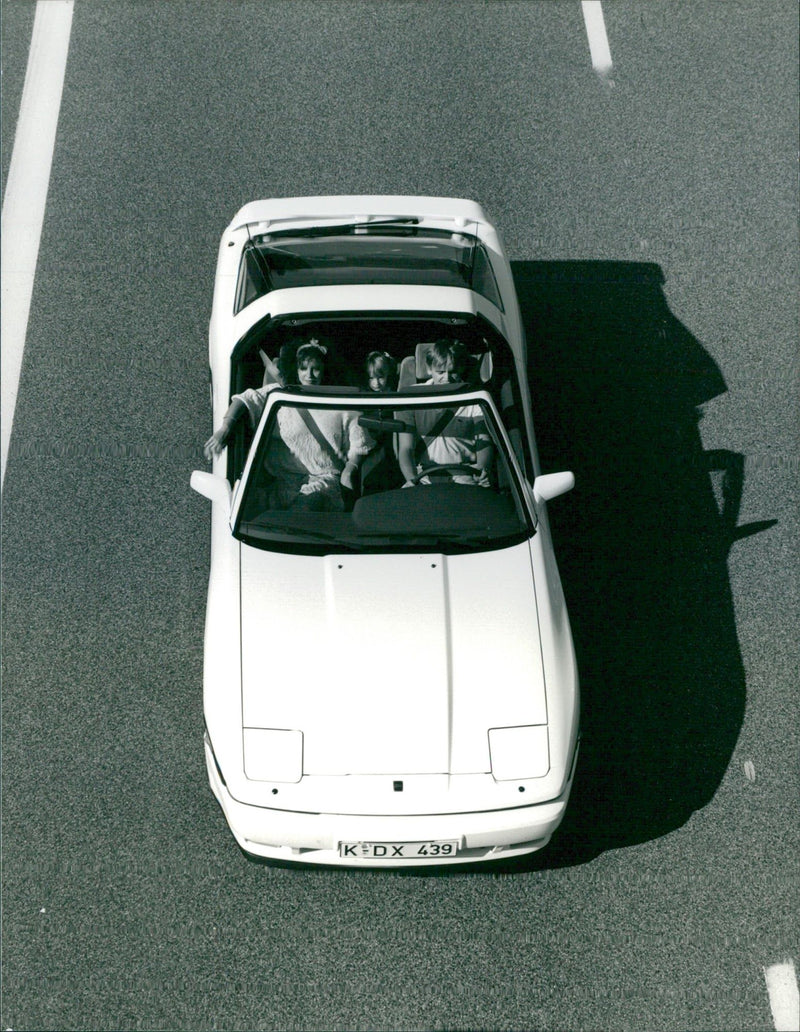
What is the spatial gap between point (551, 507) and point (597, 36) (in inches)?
175

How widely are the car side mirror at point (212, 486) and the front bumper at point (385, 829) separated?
4.39 feet

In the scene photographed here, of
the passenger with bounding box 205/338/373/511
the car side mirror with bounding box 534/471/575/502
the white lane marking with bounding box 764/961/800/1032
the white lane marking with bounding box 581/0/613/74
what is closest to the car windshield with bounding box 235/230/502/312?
the passenger with bounding box 205/338/373/511

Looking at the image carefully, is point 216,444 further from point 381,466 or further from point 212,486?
point 381,466

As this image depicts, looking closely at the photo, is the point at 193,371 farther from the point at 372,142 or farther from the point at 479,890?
the point at 479,890

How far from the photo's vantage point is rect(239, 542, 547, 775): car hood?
395 cm

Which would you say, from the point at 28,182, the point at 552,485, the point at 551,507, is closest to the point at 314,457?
the point at 552,485

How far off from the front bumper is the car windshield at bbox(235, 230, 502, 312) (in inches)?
104

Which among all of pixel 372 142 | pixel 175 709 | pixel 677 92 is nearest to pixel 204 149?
pixel 372 142

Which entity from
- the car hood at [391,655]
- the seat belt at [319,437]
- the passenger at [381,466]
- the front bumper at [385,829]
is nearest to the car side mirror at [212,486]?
the car hood at [391,655]

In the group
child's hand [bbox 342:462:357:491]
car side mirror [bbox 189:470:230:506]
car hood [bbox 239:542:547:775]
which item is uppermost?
child's hand [bbox 342:462:357:491]

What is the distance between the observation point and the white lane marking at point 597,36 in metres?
7.62

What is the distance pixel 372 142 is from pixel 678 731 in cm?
483

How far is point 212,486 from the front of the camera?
4496mm

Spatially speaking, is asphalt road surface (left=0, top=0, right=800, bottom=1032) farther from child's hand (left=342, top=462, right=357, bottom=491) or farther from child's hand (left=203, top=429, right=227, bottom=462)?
child's hand (left=342, top=462, right=357, bottom=491)
